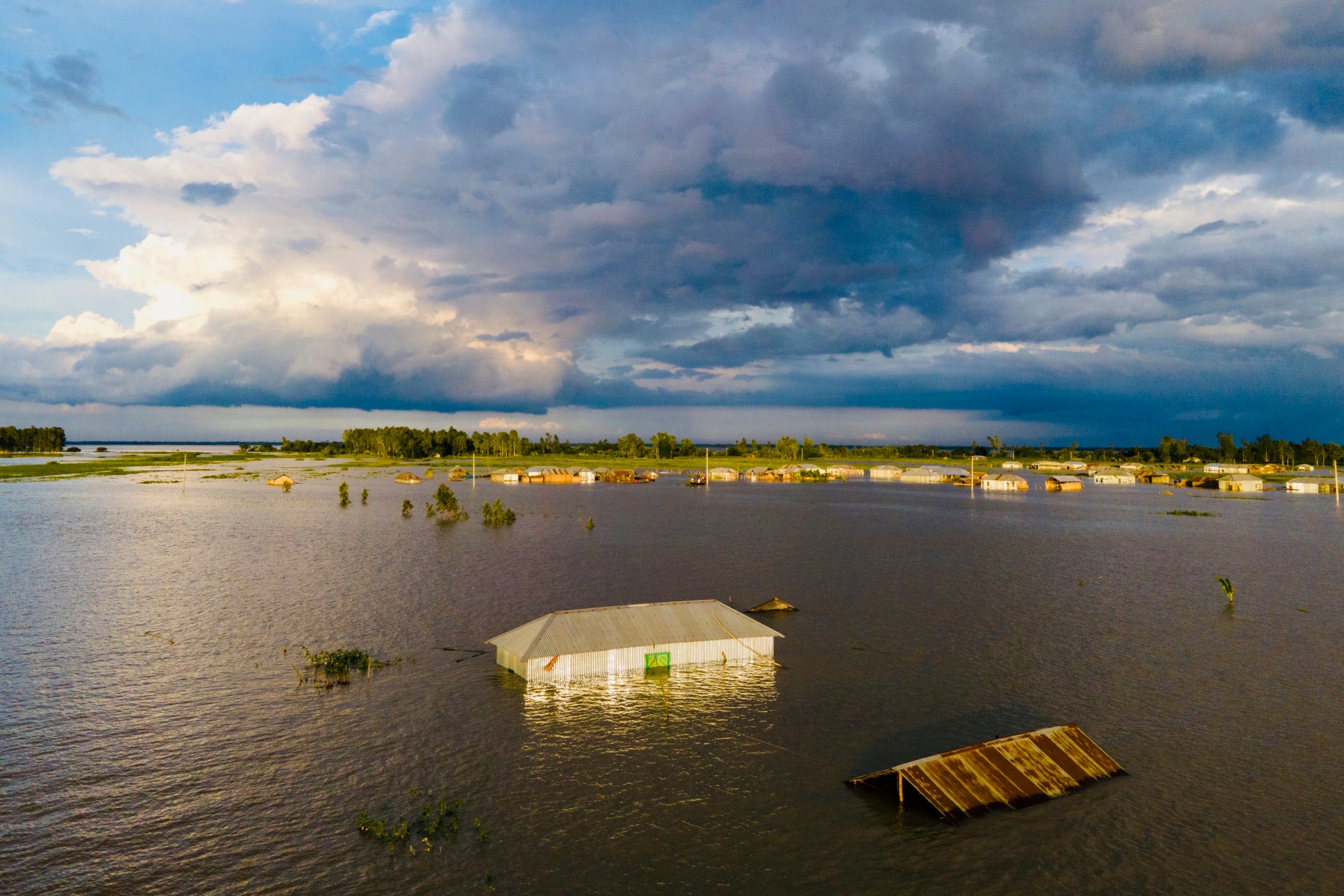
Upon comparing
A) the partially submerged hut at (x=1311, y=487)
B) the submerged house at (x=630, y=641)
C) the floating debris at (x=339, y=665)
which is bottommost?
the floating debris at (x=339, y=665)

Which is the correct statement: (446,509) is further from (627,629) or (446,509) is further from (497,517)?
(627,629)

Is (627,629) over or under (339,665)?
over

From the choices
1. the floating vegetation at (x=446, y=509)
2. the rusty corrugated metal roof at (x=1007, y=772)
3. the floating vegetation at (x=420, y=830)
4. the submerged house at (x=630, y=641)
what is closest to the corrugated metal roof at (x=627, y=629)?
the submerged house at (x=630, y=641)

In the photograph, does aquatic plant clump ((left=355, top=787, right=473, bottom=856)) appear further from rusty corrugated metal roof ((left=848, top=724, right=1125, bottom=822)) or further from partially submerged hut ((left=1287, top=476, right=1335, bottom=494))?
partially submerged hut ((left=1287, top=476, right=1335, bottom=494))

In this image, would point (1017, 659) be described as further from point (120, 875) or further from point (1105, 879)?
point (120, 875)

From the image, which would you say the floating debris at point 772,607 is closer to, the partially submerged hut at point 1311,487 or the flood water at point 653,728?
the flood water at point 653,728

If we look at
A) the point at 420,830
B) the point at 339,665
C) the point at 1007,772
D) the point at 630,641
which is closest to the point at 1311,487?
the point at 1007,772

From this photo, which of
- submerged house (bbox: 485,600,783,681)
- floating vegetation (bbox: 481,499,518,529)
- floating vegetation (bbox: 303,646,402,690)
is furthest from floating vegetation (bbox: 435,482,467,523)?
submerged house (bbox: 485,600,783,681)

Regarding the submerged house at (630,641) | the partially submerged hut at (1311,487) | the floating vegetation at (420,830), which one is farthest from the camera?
the partially submerged hut at (1311,487)
